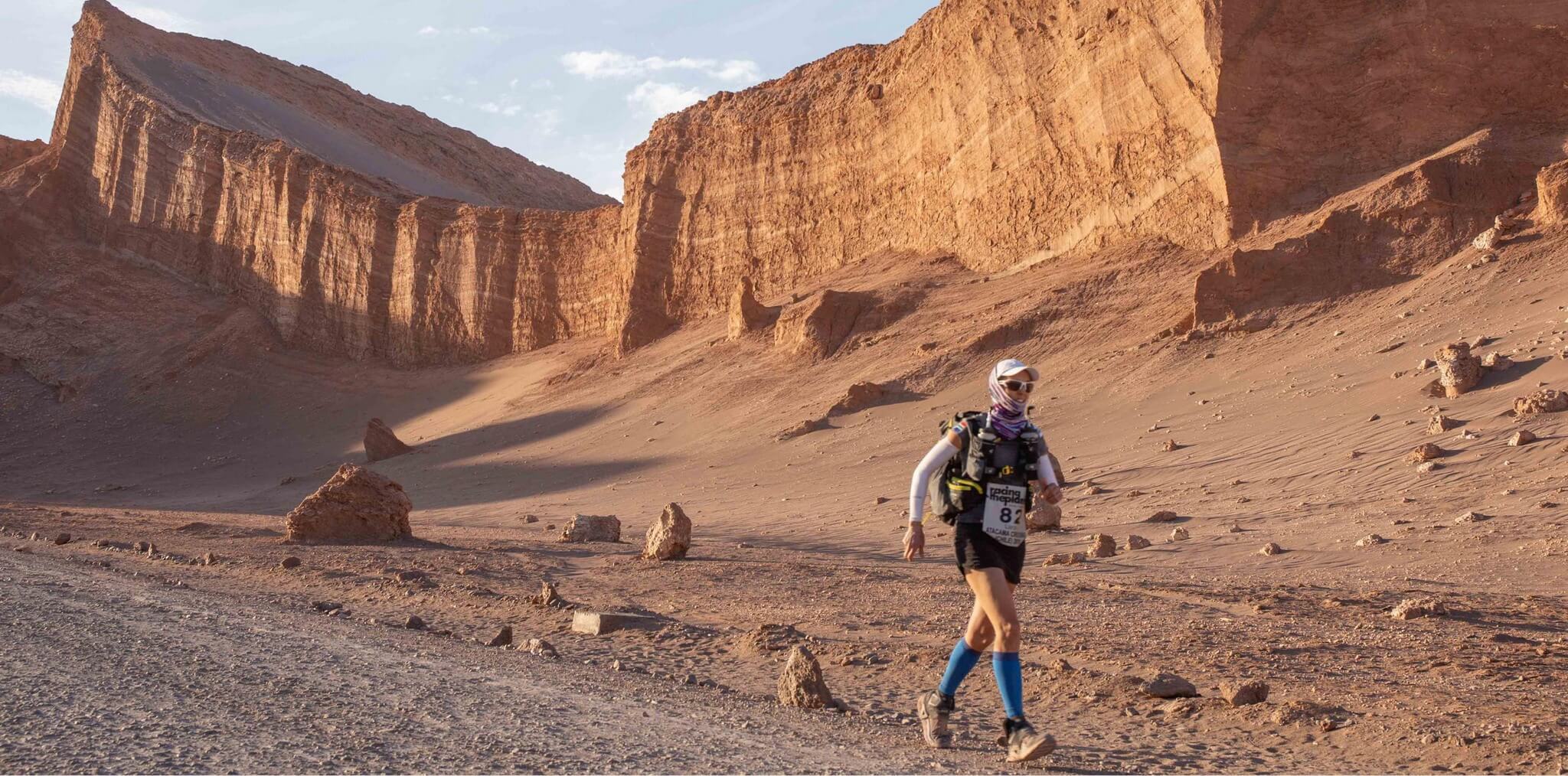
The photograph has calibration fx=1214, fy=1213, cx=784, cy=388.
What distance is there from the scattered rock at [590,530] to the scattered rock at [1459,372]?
9.73 m

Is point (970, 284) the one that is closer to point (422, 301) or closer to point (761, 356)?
point (761, 356)

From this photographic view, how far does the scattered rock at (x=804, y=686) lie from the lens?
17.4ft

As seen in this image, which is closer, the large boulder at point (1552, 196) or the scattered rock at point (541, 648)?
the scattered rock at point (541, 648)

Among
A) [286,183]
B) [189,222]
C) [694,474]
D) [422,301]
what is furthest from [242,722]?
[189,222]

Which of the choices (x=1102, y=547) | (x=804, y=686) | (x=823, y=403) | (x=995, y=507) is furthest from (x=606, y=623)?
(x=823, y=403)

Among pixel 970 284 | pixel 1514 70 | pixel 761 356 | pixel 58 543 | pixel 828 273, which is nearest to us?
pixel 58 543

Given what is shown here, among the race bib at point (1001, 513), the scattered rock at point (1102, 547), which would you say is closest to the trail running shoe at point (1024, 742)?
the race bib at point (1001, 513)

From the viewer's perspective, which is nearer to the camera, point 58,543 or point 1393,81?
point 58,543

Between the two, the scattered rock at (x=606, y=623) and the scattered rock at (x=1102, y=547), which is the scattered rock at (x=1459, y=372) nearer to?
the scattered rock at (x=1102, y=547)

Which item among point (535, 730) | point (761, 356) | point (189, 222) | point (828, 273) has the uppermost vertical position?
point (189, 222)

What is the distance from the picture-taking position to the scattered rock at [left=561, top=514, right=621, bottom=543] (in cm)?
1358

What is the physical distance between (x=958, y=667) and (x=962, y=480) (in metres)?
0.75

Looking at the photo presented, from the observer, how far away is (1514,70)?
21.3m

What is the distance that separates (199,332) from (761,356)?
83.6 ft
